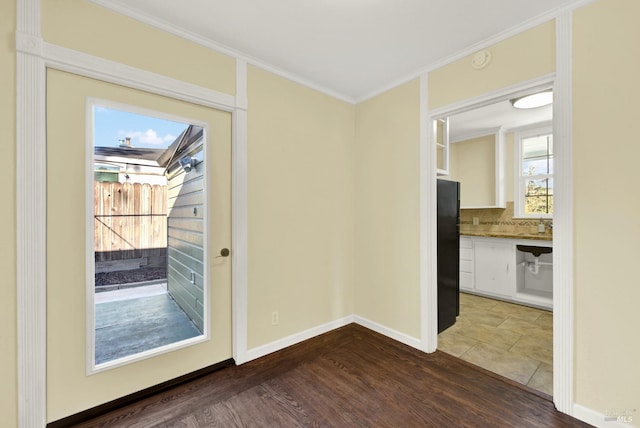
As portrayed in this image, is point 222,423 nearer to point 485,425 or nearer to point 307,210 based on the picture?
point 485,425

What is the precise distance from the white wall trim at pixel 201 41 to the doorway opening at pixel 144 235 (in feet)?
1.99

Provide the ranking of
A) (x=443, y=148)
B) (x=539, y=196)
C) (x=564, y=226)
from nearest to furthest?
(x=564, y=226)
(x=443, y=148)
(x=539, y=196)

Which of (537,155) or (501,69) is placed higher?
(501,69)

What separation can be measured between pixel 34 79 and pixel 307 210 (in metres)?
2.11

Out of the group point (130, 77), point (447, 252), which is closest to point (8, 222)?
point (130, 77)

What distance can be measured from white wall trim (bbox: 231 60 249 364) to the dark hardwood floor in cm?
32

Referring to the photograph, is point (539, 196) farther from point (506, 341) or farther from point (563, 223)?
point (563, 223)

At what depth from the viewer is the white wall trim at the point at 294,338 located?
99.2 inches

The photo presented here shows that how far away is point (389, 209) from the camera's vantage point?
298 centimetres

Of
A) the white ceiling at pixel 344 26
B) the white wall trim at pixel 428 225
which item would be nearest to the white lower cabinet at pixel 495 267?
the white wall trim at pixel 428 225

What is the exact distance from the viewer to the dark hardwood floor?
1.78 metres

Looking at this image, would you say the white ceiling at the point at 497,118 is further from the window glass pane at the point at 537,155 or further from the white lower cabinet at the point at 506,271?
the white lower cabinet at the point at 506,271

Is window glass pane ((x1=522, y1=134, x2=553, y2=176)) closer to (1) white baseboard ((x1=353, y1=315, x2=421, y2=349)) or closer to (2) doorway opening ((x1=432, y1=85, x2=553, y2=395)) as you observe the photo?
(2) doorway opening ((x1=432, y1=85, x2=553, y2=395))

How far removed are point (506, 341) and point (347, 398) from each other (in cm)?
189
